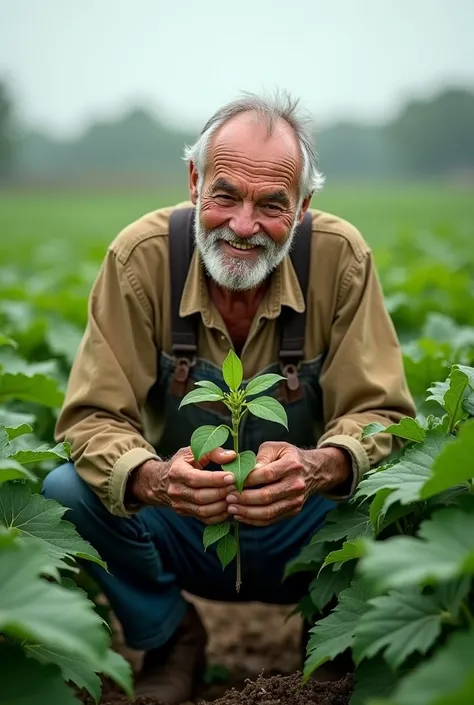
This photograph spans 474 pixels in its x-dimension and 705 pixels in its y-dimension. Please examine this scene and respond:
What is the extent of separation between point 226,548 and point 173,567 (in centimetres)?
91

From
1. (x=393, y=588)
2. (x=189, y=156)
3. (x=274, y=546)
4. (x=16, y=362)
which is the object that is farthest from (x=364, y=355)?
(x=16, y=362)

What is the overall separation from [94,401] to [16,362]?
134cm

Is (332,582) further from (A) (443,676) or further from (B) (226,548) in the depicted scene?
(A) (443,676)

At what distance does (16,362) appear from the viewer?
4691 millimetres

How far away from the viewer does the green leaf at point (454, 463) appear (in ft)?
7.07

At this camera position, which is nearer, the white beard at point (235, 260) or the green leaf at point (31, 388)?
the white beard at point (235, 260)

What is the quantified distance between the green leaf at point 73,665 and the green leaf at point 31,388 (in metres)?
1.58

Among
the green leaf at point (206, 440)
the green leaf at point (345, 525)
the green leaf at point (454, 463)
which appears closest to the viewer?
the green leaf at point (454, 463)

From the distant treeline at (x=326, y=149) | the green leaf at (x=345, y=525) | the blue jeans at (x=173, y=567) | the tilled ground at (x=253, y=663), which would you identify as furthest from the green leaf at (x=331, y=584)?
the distant treeline at (x=326, y=149)

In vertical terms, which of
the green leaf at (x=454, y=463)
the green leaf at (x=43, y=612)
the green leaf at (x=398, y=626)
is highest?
the green leaf at (x=454, y=463)

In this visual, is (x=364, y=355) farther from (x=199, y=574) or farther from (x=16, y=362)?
(x=16, y=362)

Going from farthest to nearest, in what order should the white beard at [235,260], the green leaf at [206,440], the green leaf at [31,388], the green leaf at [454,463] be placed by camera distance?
the green leaf at [31,388]
the white beard at [235,260]
the green leaf at [206,440]
the green leaf at [454,463]

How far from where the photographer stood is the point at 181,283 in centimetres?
369

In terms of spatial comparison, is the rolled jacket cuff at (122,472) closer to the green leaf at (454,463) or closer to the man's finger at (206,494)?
the man's finger at (206,494)
